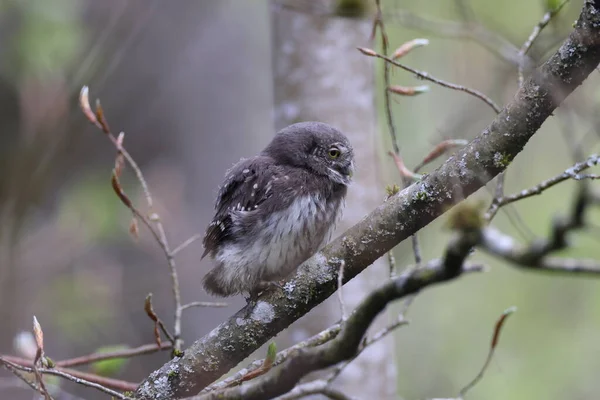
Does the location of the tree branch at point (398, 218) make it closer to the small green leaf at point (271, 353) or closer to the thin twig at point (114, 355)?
the thin twig at point (114, 355)

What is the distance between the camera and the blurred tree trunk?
4527 millimetres

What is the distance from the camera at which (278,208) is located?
3.45 m

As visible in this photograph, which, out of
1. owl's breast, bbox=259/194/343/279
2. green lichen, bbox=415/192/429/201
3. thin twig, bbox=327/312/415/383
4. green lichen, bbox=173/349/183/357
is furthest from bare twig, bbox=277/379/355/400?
owl's breast, bbox=259/194/343/279

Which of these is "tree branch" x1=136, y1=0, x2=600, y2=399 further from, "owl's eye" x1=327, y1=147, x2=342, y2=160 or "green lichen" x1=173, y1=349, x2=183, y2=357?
"owl's eye" x1=327, y1=147, x2=342, y2=160

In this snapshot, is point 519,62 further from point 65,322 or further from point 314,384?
point 65,322

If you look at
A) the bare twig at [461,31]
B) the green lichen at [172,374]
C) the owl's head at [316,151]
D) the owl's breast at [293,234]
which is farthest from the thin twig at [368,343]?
the bare twig at [461,31]

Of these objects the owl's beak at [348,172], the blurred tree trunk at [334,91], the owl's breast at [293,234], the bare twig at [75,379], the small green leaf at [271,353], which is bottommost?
the small green leaf at [271,353]

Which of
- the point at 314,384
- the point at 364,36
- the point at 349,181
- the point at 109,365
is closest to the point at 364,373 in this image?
the point at 349,181

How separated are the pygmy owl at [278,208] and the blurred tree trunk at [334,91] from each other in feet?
2.28

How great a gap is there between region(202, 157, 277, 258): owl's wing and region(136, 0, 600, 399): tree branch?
0.94 m

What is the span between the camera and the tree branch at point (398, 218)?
215 centimetres

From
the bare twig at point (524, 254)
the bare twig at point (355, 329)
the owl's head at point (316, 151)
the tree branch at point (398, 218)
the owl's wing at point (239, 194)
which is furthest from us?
the owl's head at point (316, 151)

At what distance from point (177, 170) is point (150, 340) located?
5.69 ft

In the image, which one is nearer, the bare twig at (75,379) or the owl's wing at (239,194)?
the bare twig at (75,379)
